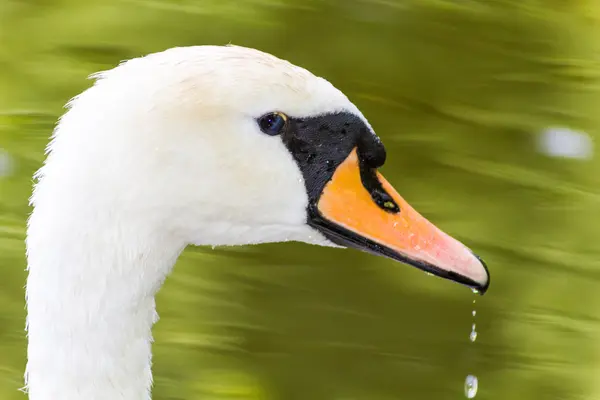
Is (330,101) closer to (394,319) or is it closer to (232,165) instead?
(232,165)

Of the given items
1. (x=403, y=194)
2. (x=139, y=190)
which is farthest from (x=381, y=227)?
(x=403, y=194)

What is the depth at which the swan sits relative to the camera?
2.81ft

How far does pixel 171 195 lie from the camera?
0.89 meters

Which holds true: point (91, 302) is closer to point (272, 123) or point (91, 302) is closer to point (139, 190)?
point (139, 190)

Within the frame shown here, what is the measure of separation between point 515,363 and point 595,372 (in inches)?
7.6

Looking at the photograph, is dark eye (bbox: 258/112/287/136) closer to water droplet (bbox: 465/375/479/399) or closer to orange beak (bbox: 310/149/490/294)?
orange beak (bbox: 310/149/490/294)

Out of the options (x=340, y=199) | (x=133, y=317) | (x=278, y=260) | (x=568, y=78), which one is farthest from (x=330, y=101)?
(x=568, y=78)

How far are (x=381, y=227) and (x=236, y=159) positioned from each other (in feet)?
0.60

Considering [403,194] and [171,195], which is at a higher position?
[171,195]

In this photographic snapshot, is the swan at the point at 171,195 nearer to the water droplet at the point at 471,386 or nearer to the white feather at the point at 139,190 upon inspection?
the white feather at the point at 139,190

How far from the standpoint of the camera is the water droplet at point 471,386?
1.79 meters

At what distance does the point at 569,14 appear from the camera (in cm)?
177

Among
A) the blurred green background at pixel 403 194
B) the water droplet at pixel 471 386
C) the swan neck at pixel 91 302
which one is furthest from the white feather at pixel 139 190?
the water droplet at pixel 471 386

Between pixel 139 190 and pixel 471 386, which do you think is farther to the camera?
pixel 471 386
